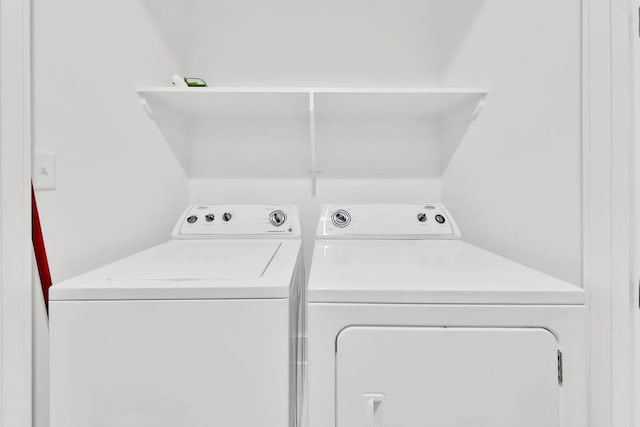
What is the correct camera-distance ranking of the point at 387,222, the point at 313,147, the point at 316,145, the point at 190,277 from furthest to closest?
the point at 316,145 < the point at 313,147 < the point at 387,222 < the point at 190,277

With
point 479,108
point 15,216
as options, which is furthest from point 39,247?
point 479,108

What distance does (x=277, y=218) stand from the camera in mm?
1831

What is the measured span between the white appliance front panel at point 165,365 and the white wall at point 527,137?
3.02ft

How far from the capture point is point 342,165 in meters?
2.11

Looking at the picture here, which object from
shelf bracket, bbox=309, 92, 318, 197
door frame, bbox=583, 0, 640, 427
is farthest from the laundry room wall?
door frame, bbox=583, 0, 640, 427

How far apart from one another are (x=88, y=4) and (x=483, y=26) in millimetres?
1653

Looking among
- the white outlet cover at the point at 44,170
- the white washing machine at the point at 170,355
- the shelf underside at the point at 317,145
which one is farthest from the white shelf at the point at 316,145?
the white washing machine at the point at 170,355

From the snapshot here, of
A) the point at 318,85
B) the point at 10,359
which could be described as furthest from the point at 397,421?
the point at 318,85

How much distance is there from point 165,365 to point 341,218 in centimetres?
115

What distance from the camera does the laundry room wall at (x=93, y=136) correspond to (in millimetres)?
1020

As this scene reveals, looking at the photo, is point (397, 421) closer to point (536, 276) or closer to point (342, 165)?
point (536, 276)

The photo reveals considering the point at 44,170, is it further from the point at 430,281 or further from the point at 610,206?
the point at 610,206

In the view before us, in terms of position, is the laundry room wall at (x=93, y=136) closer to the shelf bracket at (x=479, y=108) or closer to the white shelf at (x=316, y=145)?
the white shelf at (x=316, y=145)

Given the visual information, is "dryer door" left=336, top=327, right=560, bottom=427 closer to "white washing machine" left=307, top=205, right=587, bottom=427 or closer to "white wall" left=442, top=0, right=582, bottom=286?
"white washing machine" left=307, top=205, right=587, bottom=427
